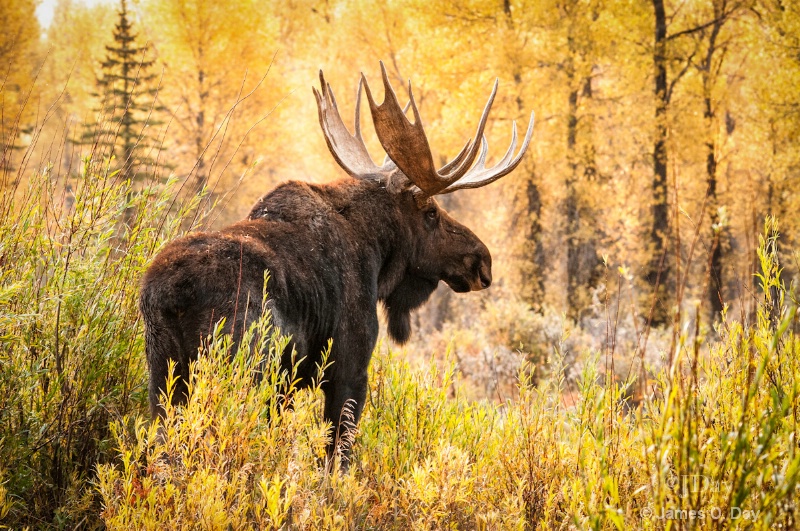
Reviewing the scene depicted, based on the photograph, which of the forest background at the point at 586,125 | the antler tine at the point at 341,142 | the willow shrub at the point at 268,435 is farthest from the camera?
the forest background at the point at 586,125

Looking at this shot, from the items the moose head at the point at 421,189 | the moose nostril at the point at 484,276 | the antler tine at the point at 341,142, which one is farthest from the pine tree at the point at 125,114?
the moose nostril at the point at 484,276

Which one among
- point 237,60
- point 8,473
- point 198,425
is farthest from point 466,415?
point 237,60

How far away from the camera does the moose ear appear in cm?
454

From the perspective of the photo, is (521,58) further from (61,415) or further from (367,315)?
(61,415)

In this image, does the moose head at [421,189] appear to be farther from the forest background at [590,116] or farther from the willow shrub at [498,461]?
the forest background at [590,116]

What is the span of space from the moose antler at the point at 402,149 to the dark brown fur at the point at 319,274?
218mm

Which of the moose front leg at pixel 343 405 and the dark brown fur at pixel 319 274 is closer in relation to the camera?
the dark brown fur at pixel 319 274

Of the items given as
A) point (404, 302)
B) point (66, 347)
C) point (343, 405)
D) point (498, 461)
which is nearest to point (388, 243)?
point (404, 302)

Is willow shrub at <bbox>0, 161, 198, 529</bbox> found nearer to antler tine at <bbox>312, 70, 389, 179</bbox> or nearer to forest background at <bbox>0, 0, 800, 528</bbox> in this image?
antler tine at <bbox>312, 70, 389, 179</bbox>

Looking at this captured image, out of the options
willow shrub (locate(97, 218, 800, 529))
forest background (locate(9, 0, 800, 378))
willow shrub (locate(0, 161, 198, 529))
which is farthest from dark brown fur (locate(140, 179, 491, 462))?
forest background (locate(9, 0, 800, 378))

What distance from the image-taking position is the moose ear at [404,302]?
4.54 metres

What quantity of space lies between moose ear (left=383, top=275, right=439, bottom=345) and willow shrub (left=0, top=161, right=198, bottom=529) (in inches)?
60.1

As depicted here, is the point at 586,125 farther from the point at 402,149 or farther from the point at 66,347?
the point at 66,347

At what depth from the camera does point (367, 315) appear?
3.67m
